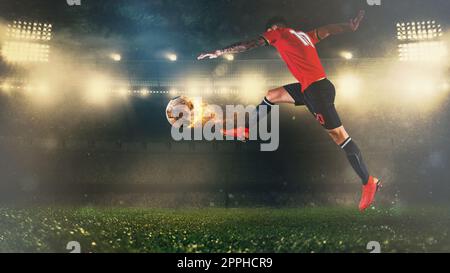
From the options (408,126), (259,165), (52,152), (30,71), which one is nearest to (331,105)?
(259,165)

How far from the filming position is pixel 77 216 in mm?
8125

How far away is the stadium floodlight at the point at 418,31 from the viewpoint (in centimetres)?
1227

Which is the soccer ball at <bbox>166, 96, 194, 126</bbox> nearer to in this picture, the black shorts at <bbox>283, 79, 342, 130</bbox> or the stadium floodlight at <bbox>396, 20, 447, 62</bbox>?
the black shorts at <bbox>283, 79, 342, 130</bbox>

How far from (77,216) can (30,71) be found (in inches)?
365

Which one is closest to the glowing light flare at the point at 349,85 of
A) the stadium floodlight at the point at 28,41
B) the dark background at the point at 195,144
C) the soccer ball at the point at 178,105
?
the dark background at the point at 195,144

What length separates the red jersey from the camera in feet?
24.0

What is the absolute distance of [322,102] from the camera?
23.3ft

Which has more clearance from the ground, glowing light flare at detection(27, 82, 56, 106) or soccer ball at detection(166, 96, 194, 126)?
glowing light flare at detection(27, 82, 56, 106)

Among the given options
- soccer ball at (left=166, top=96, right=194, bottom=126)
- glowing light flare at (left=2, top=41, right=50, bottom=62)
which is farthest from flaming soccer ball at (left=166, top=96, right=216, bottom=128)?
glowing light flare at (left=2, top=41, right=50, bottom=62)

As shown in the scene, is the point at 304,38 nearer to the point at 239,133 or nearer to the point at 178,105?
the point at 239,133

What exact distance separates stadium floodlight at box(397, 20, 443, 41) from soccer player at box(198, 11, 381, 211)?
5.70m

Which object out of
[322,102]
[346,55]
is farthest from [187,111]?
[346,55]

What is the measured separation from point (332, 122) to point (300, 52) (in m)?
1.88

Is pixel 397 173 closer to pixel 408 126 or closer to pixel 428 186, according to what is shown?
pixel 428 186
